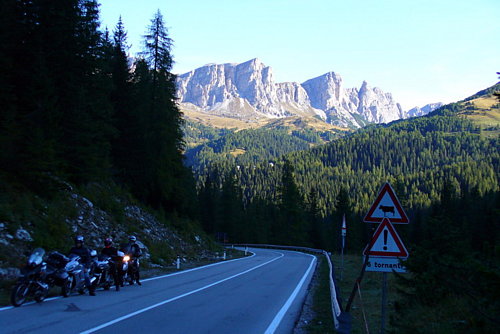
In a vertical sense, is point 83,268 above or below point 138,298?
above

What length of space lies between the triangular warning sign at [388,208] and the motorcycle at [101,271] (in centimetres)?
856

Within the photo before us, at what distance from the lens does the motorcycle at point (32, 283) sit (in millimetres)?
9928

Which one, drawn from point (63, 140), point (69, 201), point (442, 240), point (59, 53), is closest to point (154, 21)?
point (59, 53)

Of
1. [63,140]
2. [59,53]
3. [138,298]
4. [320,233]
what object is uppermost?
[59,53]

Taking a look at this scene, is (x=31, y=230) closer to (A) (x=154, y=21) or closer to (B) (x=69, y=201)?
(B) (x=69, y=201)

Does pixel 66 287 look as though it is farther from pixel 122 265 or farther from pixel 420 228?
pixel 420 228

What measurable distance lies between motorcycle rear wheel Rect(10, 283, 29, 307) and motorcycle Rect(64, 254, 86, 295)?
1.51 meters

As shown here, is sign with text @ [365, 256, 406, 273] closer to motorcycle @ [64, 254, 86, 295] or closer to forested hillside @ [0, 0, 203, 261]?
motorcycle @ [64, 254, 86, 295]

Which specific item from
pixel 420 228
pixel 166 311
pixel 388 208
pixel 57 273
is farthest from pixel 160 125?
pixel 420 228

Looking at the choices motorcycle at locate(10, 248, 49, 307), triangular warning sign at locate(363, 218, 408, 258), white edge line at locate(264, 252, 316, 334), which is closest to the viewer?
triangular warning sign at locate(363, 218, 408, 258)

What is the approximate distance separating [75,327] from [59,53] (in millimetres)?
18004

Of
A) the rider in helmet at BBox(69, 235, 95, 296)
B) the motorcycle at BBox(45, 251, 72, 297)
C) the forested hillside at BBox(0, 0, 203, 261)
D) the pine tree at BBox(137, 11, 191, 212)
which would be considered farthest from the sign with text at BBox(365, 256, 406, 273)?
the pine tree at BBox(137, 11, 191, 212)

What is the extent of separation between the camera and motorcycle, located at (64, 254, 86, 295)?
11797 millimetres

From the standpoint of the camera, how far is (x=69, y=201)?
798 inches
